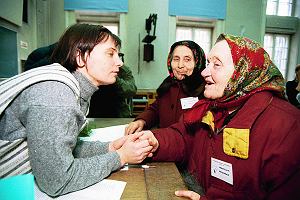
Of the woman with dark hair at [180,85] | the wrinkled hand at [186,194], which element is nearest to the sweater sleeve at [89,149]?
the wrinkled hand at [186,194]

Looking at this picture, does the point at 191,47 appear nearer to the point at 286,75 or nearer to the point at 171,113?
the point at 171,113

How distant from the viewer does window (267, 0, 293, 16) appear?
9.30 metres

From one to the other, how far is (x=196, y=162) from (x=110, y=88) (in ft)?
5.52

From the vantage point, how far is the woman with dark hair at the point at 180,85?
2316 mm

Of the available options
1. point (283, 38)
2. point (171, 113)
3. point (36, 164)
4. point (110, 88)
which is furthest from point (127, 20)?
point (36, 164)

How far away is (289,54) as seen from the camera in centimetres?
937

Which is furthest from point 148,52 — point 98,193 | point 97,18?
point 98,193

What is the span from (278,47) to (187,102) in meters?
8.78

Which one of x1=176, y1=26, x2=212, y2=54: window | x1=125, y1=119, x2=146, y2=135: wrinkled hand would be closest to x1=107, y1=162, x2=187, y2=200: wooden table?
x1=125, y1=119, x2=146, y2=135: wrinkled hand

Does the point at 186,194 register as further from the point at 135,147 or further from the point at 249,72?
the point at 249,72

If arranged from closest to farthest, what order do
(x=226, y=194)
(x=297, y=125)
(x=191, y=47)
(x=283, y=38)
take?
1. (x=297, y=125)
2. (x=226, y=194)
3. (x=191, y=47)
4. (x=283, y=38)

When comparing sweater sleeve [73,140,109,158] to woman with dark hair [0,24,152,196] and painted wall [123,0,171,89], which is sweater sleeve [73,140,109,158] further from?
painted wall [123,0,171,89]

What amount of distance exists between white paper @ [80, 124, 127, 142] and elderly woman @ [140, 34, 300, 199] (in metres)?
0.37

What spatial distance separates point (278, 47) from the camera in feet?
30.6
